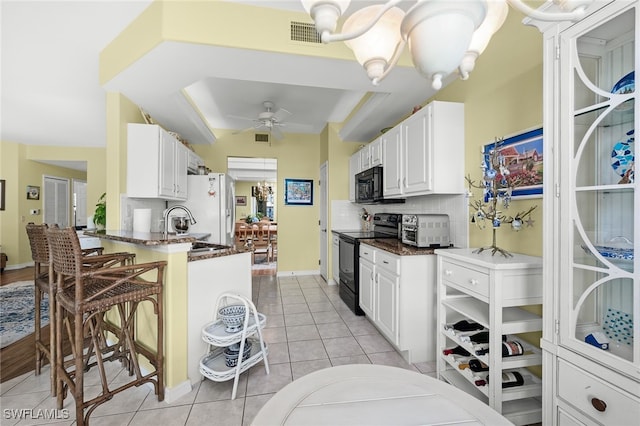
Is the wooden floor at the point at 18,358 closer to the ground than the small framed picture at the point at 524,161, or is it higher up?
closer to the ground

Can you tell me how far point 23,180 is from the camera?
18.9 feet

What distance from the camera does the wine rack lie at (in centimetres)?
152

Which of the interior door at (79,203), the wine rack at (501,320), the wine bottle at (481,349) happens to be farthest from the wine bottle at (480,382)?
the interior door at (79,203)

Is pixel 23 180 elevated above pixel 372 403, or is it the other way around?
pixel 23 180

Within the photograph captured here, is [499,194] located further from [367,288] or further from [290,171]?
[290,171]

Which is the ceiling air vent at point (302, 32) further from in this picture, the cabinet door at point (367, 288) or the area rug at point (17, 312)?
the area rug at point (17, 312)

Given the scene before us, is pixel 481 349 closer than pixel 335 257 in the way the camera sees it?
Yes

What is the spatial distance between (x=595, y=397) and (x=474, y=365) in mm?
748

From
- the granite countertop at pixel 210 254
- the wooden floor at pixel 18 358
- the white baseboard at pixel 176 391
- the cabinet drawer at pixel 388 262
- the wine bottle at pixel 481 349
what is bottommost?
the wooden floor at pixel 18 358

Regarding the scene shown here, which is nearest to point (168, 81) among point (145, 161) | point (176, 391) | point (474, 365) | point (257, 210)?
point (145, 161)

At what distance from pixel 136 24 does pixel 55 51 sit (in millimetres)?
1006

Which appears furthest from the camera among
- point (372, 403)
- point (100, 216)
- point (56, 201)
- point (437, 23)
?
point (56, 201)

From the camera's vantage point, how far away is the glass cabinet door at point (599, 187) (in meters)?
1.03

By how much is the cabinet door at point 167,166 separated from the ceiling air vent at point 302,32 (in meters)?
1.79
